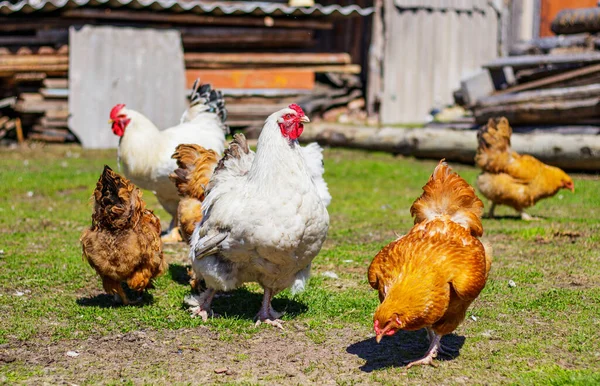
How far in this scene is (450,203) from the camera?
5.67m

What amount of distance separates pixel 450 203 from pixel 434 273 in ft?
3.18

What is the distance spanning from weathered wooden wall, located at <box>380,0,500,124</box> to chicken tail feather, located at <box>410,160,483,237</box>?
14739 mm

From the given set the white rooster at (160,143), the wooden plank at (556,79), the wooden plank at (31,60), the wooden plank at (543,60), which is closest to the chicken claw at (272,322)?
the white rooster at (160,143)

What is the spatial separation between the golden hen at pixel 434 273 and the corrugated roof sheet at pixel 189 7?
12575 millimetres

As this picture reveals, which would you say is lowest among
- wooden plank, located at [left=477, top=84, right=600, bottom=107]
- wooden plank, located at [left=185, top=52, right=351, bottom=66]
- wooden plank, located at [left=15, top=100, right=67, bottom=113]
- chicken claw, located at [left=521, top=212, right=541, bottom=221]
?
chicken claw, located at [left=521, top=212, right=541, bottom=221]

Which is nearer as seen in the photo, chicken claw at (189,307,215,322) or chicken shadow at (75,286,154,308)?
chicken claw at (189,307,215,322)

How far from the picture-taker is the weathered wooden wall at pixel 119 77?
54.6 feet

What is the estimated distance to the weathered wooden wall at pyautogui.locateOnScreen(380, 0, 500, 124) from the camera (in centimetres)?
2019

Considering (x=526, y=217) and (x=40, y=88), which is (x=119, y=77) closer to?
(x=40, y=88)

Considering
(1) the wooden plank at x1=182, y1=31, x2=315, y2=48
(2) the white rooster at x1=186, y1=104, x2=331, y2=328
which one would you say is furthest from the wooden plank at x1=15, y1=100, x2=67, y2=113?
(2) the white rooster at x1=186, y1=104, x2=331, y2=328

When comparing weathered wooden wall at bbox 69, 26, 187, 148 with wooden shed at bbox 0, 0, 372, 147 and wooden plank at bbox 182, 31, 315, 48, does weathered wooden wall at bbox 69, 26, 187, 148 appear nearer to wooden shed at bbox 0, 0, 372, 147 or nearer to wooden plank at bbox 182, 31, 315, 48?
wooden shed at bbox 0, 0, 372, 147

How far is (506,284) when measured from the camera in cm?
708

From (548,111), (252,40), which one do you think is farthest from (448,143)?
(252,40)

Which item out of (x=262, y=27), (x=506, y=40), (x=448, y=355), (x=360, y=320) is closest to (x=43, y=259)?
(x=360, y=320)
